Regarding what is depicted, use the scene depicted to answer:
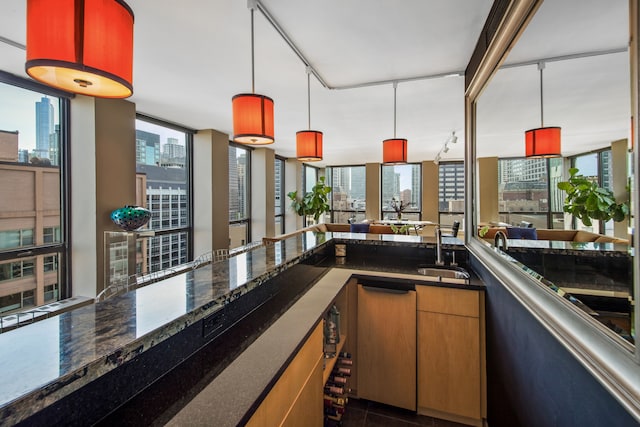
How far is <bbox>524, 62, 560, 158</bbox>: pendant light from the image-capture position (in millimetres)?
1345

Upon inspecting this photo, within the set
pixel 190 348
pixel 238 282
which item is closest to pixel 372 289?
pixel 238 282

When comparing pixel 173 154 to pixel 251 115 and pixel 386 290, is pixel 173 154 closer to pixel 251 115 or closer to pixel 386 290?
pixel 251 115

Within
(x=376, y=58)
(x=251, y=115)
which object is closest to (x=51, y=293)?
(x=251, y=115)

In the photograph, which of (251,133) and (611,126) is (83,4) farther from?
(611,126)

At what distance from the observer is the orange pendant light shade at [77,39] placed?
0.98 metres

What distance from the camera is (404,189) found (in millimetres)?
9500

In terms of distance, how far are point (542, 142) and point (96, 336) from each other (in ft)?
6.47

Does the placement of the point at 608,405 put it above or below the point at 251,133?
below

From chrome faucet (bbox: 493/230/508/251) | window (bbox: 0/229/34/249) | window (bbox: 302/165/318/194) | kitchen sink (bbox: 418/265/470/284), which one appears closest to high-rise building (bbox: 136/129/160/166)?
window (bbox: 0/229/34/249)

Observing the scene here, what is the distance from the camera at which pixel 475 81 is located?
7.14 ft

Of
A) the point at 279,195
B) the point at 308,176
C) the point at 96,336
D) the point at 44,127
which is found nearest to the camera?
the point at 96,336

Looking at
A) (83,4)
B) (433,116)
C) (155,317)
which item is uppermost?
(433,116)

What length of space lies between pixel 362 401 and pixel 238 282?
146 cm

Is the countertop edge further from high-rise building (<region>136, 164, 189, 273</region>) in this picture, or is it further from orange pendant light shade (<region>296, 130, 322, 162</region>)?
high-rise building (<region>136, 164, 189, 273</region>)
